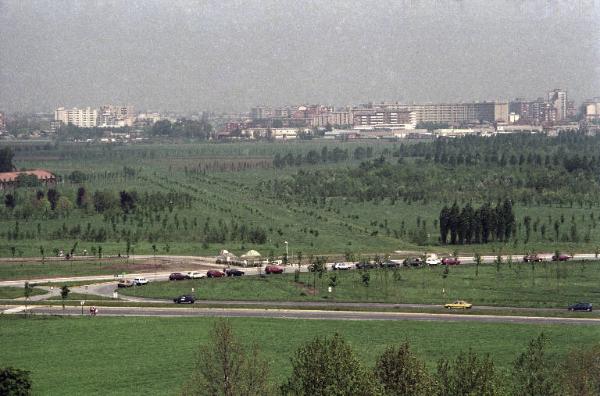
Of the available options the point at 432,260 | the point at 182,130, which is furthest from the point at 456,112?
the point at 432,260

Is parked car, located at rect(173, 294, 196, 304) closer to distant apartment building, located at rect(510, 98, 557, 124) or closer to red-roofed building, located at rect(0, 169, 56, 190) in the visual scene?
red-roofed building, located at rect(0, 169, 56, 190)

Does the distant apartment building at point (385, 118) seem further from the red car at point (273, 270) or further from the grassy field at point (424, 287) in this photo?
the grassy field at point (424, 287)

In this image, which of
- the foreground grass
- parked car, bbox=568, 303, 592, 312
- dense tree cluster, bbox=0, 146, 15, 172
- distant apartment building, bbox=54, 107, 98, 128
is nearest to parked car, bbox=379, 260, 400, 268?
the foreground grass

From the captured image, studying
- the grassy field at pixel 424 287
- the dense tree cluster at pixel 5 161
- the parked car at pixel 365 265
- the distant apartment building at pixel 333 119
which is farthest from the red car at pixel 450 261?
the distant apartment building at pixel 333 119

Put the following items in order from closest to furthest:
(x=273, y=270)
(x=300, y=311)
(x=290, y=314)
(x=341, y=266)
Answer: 1. (x=290, y=314)
2. (x=300, y=311)
3. (x=273, y=270)
4. (x=341, y=266)

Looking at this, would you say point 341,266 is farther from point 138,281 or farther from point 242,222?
point 242,222

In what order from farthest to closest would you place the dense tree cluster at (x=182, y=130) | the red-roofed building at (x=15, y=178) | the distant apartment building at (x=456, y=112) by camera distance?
the distant apartment building at (x=456, y=112) → the dense tree cluster at (x=182, y=130) → the red-roofed building at (x=15, y=178)
